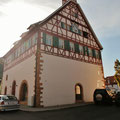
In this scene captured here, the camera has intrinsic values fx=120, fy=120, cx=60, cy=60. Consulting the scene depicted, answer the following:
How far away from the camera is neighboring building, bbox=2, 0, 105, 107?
13477 millimetres

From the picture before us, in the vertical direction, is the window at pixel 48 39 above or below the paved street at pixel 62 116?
above

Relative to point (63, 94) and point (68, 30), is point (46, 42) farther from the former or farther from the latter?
point (63, 94)

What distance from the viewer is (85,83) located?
17719 millimetres

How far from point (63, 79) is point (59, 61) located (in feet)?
7.59

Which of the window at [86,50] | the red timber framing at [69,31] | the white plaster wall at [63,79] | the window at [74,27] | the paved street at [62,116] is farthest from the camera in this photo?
the window at [86,50]

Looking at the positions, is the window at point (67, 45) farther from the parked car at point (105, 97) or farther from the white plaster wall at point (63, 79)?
the parked car at point (105, 97)

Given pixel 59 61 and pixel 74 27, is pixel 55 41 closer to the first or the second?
pixel 59 61

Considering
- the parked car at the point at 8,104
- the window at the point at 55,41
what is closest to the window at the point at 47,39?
the window at the point at 55,41

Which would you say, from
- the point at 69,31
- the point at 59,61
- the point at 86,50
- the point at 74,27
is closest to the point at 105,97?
the point at 59,61

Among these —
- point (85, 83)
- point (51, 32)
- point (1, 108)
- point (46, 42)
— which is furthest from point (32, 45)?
point (85, 83)

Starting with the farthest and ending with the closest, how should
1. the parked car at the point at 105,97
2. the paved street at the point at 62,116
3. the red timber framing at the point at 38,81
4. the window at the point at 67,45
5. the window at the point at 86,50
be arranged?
the window at the point at 86,50 → the window at the point at 67,45 → the parked car at the point at 105,97 → the red timber framing at the point at 38,81 → the paved street at the point at 62,116

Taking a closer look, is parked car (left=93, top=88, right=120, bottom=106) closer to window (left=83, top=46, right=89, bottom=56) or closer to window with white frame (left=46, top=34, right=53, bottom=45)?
window (left=83, top=46, right=89, bottom=56)

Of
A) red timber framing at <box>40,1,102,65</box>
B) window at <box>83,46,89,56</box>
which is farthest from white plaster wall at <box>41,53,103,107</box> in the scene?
window at <box>83,46,89,56</box>

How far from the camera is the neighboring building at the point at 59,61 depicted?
13.5 m
